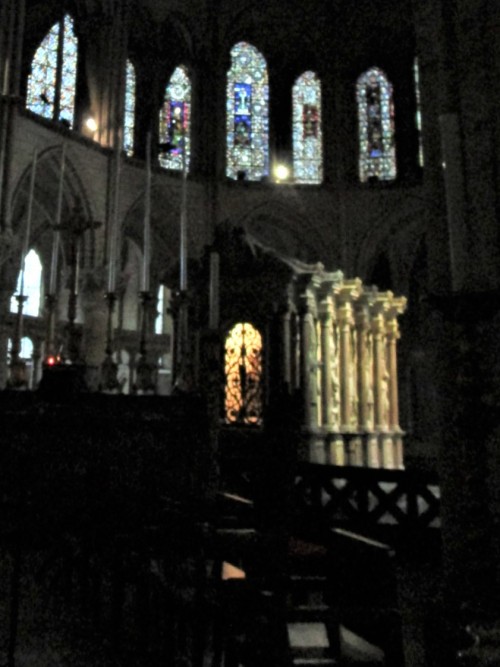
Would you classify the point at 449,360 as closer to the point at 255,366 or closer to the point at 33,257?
the point at 255,366

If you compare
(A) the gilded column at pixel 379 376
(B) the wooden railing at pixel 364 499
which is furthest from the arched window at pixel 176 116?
(B) the wooden railing at pixel 364 499

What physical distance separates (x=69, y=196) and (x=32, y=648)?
13553mm

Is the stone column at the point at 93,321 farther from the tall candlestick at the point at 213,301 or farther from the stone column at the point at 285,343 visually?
the tall candlestick at the point at 213,301

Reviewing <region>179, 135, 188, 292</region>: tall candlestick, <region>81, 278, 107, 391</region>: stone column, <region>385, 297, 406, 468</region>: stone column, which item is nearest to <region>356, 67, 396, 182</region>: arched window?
<region>385, 297, 406, 468</region>: stone column

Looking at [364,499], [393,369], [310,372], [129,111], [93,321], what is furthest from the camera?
[129,111]

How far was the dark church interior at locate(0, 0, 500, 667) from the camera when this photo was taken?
292 cm

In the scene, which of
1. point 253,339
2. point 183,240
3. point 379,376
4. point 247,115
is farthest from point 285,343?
point 247,115

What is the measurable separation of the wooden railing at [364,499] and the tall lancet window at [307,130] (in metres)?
13.7

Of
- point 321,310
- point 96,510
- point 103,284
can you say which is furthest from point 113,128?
point 96,510

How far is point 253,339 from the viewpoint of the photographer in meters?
10.1

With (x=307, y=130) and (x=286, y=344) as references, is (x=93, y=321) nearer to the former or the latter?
(x=286, y=344)

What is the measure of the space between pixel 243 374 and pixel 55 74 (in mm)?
11211

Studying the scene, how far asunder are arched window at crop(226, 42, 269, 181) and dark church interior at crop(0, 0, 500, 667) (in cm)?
8

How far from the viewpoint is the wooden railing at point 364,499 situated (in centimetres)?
602
